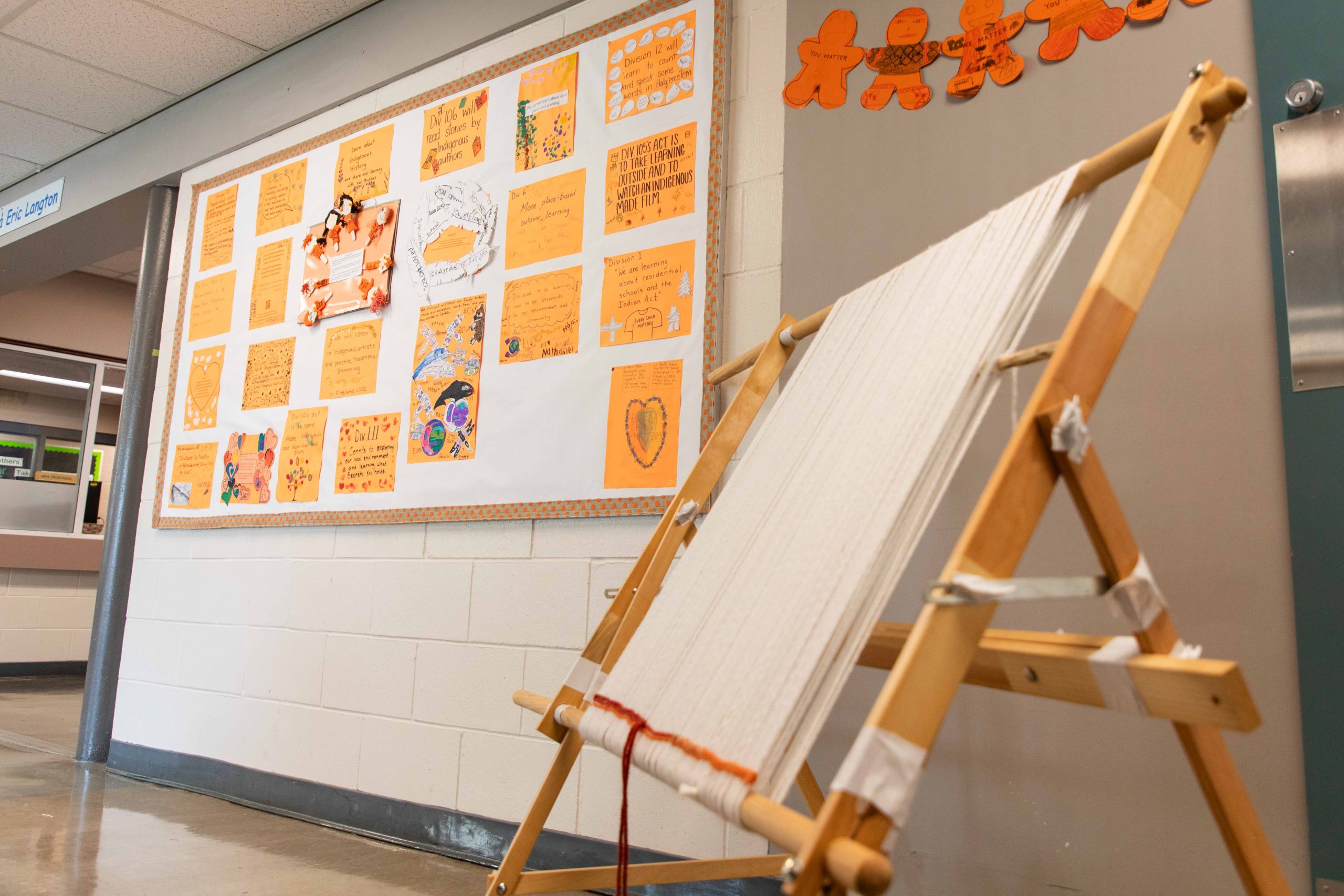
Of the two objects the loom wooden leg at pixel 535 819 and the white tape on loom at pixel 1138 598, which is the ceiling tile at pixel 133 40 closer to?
the loom wooden leg at pixel 535 819

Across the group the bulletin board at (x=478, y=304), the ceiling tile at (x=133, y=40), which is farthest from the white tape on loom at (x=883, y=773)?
the ceiling tile at (x=133, y=40)

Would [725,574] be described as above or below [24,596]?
above

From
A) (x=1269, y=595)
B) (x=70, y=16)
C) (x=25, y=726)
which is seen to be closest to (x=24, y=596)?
(x=25, y=726)

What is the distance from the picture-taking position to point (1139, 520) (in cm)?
134

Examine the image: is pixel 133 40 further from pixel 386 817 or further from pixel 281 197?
pixel 386 817

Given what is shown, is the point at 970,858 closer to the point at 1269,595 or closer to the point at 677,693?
the point at 1269,595

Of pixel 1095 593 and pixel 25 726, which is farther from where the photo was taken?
pixel 25 726

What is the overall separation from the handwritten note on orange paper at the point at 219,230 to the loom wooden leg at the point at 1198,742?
2794 mm

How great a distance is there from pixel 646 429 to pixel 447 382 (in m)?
0.63

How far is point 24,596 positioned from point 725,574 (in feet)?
18.4

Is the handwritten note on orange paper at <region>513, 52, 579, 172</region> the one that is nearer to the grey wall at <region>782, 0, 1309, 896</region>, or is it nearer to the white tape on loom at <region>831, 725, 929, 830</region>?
the grey wall at <region>782, 0, 1309, 896</region>

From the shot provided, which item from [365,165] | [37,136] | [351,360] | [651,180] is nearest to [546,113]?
[651,180]

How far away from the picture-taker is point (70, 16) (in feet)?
9.09

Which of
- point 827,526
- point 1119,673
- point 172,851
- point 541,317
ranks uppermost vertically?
point 541,317
